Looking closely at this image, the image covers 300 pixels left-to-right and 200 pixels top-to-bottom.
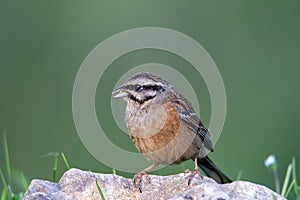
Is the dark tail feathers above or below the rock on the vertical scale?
below

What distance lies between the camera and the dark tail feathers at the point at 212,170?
762 centimetres

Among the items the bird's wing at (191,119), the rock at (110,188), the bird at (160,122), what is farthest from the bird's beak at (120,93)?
the rock at (110,188)

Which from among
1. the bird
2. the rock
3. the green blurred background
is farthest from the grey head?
the green blurred background

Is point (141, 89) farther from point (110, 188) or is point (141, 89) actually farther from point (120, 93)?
point (110, 188)

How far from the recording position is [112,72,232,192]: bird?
696 cm

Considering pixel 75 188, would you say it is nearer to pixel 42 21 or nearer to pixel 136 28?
pixel 136 28

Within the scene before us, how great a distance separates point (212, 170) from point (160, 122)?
0.90 meters

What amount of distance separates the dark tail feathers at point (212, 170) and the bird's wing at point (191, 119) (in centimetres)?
22

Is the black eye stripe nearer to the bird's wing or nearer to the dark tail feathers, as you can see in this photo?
the bird's wing

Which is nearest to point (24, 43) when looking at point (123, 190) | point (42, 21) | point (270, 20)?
point (42, 21)

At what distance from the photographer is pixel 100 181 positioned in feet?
20.2

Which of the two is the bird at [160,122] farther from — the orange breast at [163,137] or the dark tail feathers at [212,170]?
the dark tail feathers at [212,170]

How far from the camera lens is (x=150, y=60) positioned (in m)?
13.5

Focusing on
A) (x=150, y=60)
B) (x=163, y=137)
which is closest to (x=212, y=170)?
(x=163, y=137)
